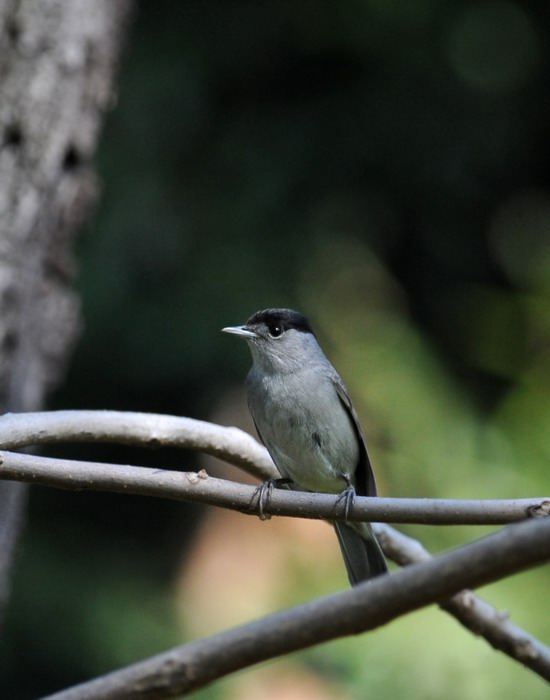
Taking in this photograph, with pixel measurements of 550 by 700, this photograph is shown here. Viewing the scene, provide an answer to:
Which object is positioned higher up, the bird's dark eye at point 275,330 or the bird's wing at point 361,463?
the bird's dark eye at point 275,330

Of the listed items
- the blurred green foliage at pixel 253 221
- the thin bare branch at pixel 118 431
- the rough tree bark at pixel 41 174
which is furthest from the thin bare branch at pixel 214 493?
the blurred green foliage at pixel 253 221

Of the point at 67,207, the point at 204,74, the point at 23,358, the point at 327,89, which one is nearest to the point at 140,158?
the point at 204,74

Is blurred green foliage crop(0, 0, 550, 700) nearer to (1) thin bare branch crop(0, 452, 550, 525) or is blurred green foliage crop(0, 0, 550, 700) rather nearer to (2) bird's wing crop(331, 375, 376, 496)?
(2) bird's wing crop(331, 375, 376, 496)

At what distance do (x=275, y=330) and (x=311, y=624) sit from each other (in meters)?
2.84

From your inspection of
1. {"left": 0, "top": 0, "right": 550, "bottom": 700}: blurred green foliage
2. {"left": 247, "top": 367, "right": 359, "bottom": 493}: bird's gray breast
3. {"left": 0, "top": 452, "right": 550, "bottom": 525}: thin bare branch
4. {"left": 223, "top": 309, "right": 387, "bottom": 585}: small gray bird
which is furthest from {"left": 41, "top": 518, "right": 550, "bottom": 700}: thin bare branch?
{"left": 0, "top": 0, "right": 550, "bottom": 700}: blurred green foliage

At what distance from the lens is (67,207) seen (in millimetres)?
4094

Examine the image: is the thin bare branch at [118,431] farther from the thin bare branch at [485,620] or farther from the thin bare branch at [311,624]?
the thin bare branch at [311,624]

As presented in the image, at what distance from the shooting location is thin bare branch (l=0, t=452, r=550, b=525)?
7.29 feet

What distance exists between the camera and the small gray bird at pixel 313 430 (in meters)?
3.66

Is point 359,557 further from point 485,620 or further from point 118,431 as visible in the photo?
point 118,431

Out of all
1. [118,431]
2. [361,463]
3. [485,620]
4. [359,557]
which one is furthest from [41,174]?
[485,620]

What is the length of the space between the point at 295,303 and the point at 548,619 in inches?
96.5

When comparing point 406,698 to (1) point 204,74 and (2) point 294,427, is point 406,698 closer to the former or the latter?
(2) point 294,427

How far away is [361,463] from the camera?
13.1ft
